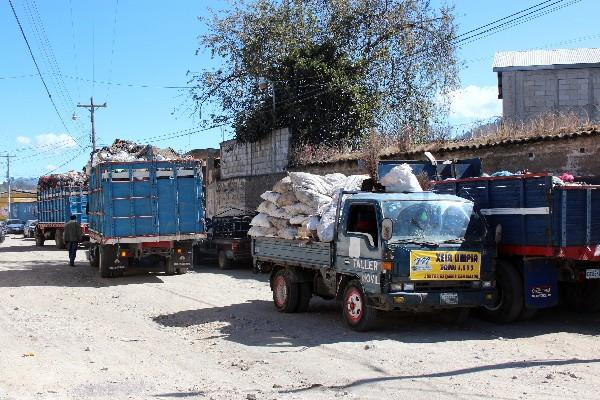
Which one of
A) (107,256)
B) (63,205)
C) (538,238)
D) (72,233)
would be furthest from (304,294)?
(63,205)

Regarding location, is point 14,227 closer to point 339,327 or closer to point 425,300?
point 339,327

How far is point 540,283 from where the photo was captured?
33.4ft

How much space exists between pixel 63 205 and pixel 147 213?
1478 centimetres

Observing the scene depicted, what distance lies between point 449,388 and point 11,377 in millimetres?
4750

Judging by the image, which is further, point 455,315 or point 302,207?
point 302,207

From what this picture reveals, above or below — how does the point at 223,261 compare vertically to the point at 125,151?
below

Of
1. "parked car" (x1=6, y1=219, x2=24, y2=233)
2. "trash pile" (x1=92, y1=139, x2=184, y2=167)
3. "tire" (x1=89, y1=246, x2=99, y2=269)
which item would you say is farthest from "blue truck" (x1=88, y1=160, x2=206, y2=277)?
"parked car" (x1=6, y1=219, x2=24, y2=233)

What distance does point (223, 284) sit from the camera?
1730 centimetres

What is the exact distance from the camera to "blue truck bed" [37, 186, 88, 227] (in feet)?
99.4

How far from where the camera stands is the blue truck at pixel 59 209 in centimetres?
3031

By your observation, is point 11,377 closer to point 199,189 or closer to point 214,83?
point 199,189

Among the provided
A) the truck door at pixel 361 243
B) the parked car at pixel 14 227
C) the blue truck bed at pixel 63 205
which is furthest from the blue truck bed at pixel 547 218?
the parked car at pixel 14 227

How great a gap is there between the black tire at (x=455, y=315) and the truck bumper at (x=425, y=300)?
0.57 m

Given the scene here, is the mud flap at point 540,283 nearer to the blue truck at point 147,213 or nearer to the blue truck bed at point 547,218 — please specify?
the blue truck bed at point 547,218
